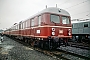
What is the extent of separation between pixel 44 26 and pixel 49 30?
515mm

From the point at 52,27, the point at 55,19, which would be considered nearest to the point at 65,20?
the point at 55,19

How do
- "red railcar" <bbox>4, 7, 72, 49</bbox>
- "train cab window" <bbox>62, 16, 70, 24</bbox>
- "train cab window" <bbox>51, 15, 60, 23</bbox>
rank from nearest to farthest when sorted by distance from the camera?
1. "red railcar" <bbox>4, 7, 72, 49</bbox>
2. "train cab window" <bbox>51, 15, 60, 23</bbox>
3. "train cab window" <bbox>62, 16, 70, 24</bbox>

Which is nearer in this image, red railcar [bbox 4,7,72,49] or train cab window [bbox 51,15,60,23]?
red railcar [bbox 4,7,72,49]

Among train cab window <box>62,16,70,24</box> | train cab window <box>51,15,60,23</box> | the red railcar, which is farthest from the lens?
train cab window <box>62,16,70,24</box>

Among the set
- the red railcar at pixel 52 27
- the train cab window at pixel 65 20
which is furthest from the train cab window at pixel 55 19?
the train cab window at pixel 65 20

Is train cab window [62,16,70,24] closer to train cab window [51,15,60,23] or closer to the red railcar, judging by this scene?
the red railcar

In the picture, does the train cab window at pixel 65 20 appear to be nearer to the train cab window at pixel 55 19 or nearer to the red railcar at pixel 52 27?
the red railcar at pixel 52 27

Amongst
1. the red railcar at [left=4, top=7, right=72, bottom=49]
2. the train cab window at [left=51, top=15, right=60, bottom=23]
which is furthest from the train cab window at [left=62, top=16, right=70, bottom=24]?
the train cab window at [left=51, top=15, right=60, bottom=23]

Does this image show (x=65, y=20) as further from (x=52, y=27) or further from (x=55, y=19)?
(x=52, y=27)

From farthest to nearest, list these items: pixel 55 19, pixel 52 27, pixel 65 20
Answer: pixel 65 20 < pixel 55 19 < pixel 52 27

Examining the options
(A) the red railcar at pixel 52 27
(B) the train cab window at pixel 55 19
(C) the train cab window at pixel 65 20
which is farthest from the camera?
(C) the train cab window at pixel 65 20

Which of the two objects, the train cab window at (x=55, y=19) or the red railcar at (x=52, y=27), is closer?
the red railcar at (x=52, y=27)

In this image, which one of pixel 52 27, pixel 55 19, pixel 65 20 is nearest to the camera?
pixel 52 27

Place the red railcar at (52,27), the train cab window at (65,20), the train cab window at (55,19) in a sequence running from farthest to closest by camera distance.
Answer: the train cab window at (65,20), the train cab window at (55,19), the red railcar at (52,27)
